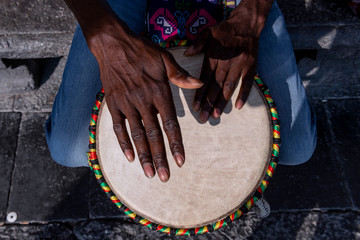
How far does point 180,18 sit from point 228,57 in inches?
12.5

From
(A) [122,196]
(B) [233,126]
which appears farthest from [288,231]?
(A) [122,196]

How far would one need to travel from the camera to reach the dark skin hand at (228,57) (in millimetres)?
919

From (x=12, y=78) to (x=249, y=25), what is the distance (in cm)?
138

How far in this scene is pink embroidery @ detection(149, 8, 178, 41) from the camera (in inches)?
45.9

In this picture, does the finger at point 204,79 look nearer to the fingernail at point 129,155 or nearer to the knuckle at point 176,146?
the knuckle at point 176,146

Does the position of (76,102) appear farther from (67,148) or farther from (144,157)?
(144,157)

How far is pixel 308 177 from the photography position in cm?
155

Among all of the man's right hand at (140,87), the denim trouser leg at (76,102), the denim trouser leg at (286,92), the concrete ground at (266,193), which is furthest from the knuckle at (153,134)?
the concrete ground at (266,193)

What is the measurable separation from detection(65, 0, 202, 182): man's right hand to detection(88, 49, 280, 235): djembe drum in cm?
6

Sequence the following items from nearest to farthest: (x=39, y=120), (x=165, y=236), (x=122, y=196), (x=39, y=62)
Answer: (x=122, y=196), (x=165, y=236), (x=39, y=120), (x=39, y=62)

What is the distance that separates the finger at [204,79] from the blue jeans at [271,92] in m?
0.32

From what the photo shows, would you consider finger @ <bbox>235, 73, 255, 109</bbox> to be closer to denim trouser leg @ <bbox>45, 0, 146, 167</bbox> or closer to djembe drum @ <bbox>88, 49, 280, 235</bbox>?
djembe drum @ <bbox>88, 49, 280, 235</bbox>

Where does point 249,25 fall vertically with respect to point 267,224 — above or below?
above

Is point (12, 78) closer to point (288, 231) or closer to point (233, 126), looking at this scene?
point (233, 126)
